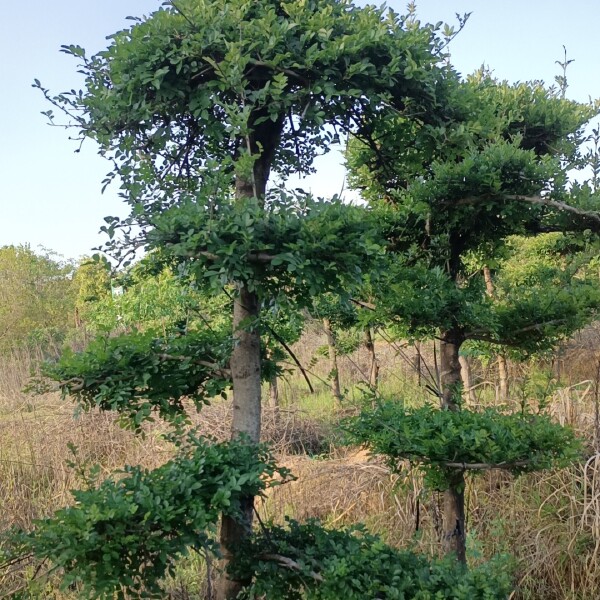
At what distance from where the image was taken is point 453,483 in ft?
7.89

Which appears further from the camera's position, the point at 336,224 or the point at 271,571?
the point at 271,571

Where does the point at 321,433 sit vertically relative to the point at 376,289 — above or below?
below

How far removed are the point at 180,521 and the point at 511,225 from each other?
1551 mm

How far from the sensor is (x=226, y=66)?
1.89 meters

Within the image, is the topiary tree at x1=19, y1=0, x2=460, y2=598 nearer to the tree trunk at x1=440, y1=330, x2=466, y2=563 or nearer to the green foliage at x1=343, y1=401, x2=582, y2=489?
the green foliage at x1=343, y1=401, x2=582, y2=489

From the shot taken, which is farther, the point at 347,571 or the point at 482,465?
the point at 482,465

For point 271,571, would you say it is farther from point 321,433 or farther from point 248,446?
point 321,433

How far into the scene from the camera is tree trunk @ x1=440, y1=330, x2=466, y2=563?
96.6 inches

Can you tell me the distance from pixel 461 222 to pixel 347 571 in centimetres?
136

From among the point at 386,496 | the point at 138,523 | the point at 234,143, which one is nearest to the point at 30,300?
the point at 386,496

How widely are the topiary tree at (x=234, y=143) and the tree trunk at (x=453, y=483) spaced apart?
81 centimetres

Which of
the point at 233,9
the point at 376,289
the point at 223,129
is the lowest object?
the point at 376,289

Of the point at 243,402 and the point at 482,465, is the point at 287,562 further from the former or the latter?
the point at 482,465

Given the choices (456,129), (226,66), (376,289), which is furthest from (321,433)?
(226,66)
